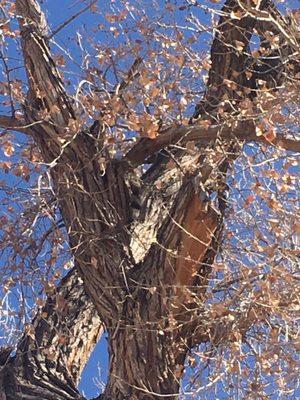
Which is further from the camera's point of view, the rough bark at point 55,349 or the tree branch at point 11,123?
the tree branch at point 11,123

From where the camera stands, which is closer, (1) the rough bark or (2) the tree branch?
Answer: (1) the rough bark

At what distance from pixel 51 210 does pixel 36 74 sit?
1.23m

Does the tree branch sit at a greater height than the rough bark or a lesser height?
greater

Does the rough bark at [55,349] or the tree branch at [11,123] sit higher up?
the tree branch at [11,123]

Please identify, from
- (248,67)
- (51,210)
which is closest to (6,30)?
(51,210)

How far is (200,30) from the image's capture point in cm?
683

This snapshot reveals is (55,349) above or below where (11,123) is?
below

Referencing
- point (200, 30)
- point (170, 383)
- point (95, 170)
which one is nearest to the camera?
point (170, 383)

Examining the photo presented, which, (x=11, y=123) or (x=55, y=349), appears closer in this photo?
(x=11, y=123)

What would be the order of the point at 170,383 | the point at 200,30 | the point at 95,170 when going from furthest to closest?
the point at 200,30 < the point at 95,170 < the point at 170,383

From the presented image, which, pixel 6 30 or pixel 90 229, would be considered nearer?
pixel 90 229

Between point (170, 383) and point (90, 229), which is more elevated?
point (90, 229)

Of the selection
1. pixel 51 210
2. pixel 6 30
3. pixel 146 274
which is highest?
pixel 6 30

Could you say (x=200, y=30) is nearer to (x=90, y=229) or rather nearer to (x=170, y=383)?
(x=90, y=229)
